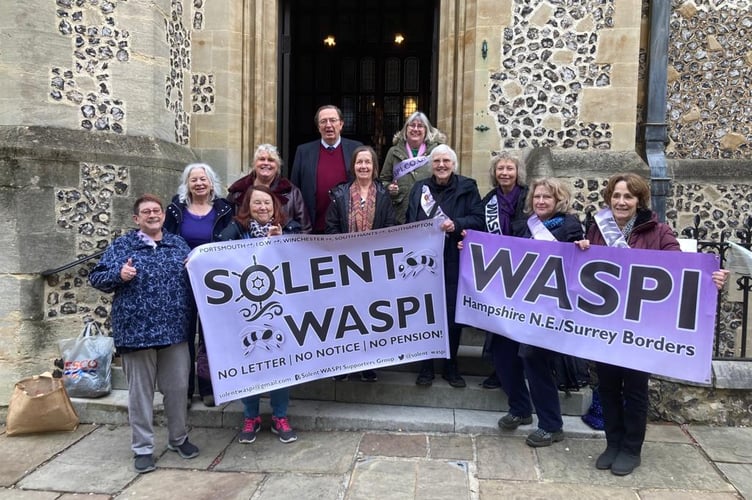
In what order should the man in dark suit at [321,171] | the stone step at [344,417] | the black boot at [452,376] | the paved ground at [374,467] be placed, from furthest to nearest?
the man in dark suit at [321,171], the black boot at [452,376], the stone step at [344,417], the paved ground at [374,467]

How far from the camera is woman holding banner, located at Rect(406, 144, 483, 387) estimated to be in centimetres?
398

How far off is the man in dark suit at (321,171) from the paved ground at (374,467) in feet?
5.73

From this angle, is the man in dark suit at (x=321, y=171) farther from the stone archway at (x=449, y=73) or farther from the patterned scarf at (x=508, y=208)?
the stone archway at (x=449, y=73)

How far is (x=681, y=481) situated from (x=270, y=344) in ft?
8.73

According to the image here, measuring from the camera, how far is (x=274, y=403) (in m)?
3.84

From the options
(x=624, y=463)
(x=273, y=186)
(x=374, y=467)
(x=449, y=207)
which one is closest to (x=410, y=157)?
(x=449, y=207)

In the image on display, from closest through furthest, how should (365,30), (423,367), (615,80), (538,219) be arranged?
(538,219)
(423,367)
(615,80)
(365,30)

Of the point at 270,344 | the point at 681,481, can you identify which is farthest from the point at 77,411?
the point at 681,481

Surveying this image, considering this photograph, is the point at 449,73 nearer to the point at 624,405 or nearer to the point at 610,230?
the point at 610,230

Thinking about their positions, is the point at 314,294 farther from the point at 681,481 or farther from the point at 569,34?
the point at 569,34

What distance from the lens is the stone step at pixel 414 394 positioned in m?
4.12

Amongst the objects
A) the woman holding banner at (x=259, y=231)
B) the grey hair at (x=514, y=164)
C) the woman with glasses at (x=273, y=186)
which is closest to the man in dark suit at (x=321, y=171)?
the woman with glasses at (x=273, y=186)

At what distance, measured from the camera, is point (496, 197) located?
399cm

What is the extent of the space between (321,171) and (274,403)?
6.09ft
